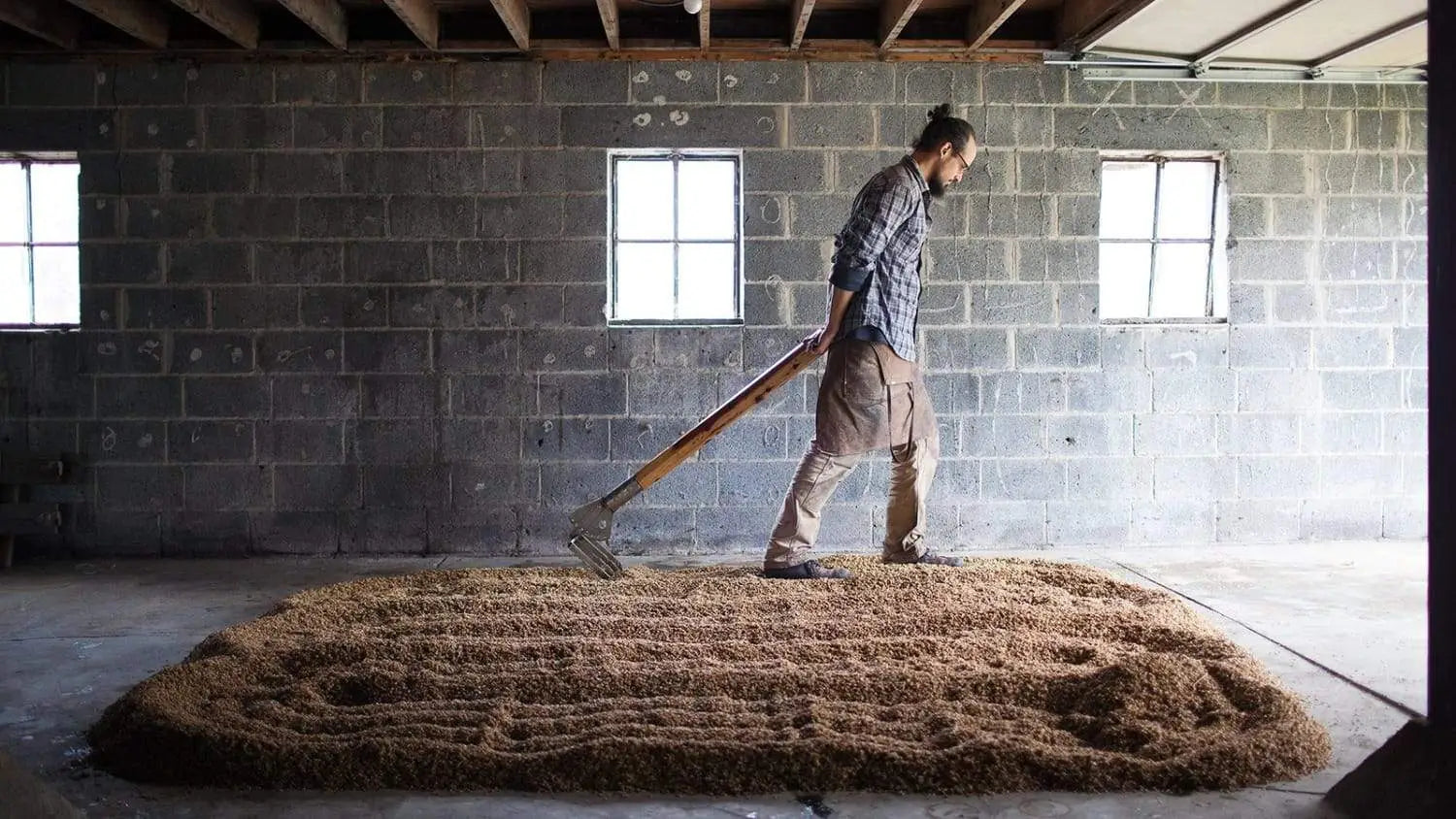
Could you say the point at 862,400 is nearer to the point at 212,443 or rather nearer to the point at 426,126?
the point at 426,126

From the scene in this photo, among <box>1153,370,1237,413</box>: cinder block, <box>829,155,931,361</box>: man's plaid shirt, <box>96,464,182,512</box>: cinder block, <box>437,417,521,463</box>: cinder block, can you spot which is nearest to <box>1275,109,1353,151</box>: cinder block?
<box>1153,370,1237,413</box>: cinder block

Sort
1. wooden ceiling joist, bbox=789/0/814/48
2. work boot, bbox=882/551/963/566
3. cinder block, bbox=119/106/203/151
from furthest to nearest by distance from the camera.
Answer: cinder block, bbox=119/106/203/151, wooden ceiling joist, bbox=789/0/814/48, work boot, bbox=882/551/963/566

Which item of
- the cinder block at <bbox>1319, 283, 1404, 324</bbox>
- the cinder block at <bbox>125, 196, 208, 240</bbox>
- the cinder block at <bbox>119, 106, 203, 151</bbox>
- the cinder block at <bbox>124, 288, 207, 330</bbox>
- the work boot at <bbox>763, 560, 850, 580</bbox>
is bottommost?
the work boot at <bbox>763, 560, 850, 580</bbox>

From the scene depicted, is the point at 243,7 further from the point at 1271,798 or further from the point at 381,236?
the point at 1271,798

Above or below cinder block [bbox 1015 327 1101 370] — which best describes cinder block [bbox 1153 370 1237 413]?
below

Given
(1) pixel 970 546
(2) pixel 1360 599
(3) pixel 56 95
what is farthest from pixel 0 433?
(2) pixel 1360 599

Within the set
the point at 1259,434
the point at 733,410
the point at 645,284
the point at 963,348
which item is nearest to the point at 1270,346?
the point at 1259,434

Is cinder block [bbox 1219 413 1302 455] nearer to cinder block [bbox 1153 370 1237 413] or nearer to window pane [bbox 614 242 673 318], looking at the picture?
cinder block [bbox 1153 370 1237 413]

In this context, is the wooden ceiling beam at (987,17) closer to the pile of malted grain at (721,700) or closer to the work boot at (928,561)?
the work boot at (928,561)

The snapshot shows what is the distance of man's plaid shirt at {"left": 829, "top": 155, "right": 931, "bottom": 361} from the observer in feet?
11.3

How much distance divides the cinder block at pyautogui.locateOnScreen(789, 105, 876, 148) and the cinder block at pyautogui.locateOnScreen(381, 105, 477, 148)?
1.43 metres

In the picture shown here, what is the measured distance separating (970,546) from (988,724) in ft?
8.38

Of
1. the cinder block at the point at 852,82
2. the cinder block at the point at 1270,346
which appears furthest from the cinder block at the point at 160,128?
the cinder block at the point at 1270,346

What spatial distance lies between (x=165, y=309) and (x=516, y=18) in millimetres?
2008
